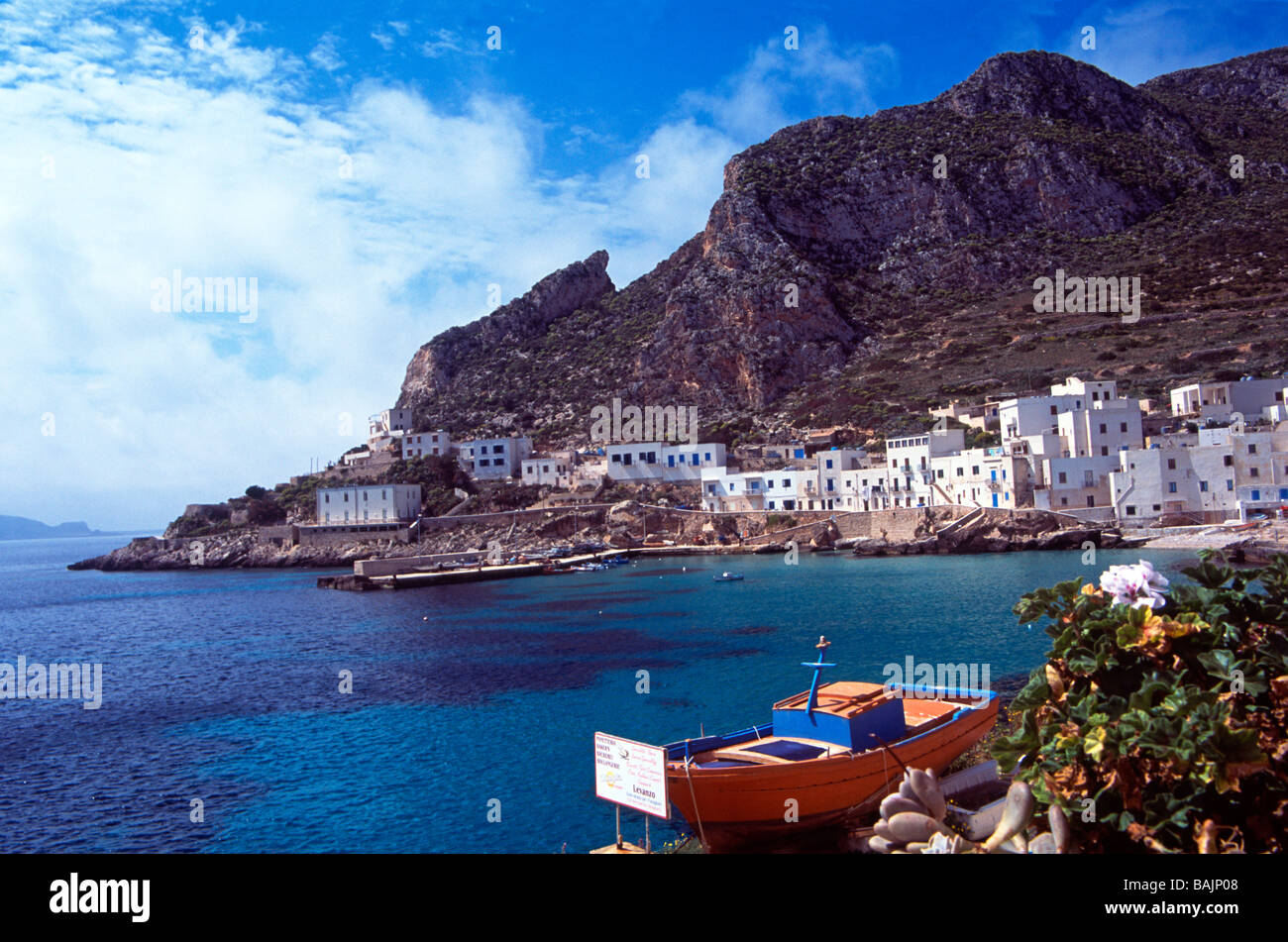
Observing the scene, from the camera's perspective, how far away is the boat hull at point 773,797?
10609 mm

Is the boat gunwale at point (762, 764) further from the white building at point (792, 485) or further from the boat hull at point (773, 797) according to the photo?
the white building at point (792, 485)

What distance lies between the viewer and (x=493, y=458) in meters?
78.9

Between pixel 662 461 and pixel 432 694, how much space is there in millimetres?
48707

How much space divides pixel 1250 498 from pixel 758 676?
36.1 metres

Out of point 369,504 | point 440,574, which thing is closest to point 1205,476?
point 440,574

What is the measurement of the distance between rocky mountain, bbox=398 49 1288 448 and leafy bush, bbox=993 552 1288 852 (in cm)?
6308

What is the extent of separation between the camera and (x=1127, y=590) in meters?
5.85

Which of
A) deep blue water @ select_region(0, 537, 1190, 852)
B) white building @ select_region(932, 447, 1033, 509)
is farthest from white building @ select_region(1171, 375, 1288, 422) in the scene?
deep blue water @ select_region(0, 537, 1190, 852)

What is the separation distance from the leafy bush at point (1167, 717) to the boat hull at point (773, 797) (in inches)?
195

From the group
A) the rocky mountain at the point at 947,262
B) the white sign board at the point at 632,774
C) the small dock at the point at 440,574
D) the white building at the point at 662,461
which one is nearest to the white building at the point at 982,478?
A: the rocky mountain at the point at 947,262

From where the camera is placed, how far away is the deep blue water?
14320mm

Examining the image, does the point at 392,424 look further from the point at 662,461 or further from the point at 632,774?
the point at 632,774
